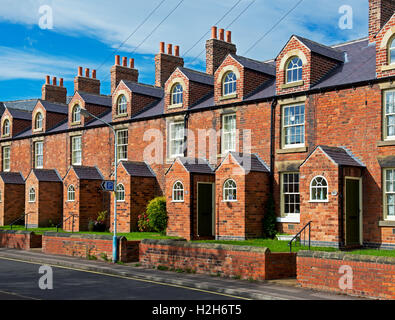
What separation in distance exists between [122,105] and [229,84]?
30.3 feet

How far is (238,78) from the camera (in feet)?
88.5

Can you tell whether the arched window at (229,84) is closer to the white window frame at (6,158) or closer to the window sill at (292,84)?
the window sill at (292,84)

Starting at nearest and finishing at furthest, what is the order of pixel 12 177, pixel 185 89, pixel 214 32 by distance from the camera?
pixel 185 89
pixel 214 32
pixel 12 177

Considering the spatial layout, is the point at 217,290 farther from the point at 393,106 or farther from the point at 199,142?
the point at 199,142

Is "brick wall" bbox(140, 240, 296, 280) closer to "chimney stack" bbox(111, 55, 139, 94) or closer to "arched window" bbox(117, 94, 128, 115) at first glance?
"arched window" bbox(117, 94, 128, 115)

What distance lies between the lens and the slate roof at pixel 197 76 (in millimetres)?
30216

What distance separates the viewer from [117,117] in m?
34.3

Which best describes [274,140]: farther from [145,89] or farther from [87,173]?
[87,173]

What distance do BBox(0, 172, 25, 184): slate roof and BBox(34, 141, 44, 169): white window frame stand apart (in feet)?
6.21

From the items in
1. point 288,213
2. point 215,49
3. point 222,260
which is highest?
point 215,49

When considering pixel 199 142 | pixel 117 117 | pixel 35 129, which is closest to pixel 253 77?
pixel 199 142

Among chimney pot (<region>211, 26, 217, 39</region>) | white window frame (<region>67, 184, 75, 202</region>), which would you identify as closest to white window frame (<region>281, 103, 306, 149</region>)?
chimney pot (<region>211, 26, 217, 39</region>)

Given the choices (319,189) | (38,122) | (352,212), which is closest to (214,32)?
(319,189)

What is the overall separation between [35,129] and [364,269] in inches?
1310
